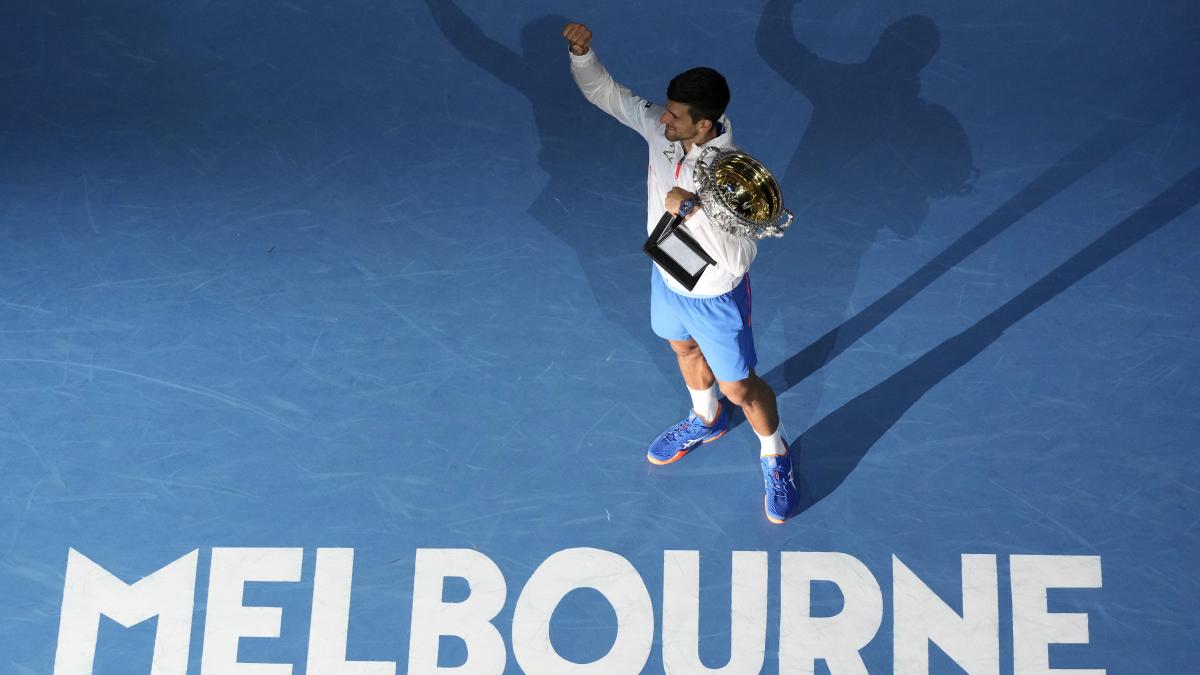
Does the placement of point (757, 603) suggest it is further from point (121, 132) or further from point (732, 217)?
point (121, 132)

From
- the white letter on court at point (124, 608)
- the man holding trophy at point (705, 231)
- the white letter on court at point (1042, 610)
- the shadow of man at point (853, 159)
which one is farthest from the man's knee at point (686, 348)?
the white letter on court at point (124, 608)

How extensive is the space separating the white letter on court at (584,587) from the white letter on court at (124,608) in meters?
1.34

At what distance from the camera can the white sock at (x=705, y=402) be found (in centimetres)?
499

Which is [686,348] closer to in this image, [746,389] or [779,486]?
[746,389]

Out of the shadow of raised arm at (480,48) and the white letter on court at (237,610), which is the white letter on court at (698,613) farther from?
the shadow of raised arm at (480,48)

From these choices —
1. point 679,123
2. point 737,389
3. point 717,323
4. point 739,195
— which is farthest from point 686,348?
point 679,123

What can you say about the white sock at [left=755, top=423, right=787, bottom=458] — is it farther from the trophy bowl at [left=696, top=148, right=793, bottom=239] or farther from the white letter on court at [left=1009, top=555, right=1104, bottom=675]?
the trophy bowl at [left=696, top=148, right=793, bottom=239]

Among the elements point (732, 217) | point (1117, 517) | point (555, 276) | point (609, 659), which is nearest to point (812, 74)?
point (555, 276)

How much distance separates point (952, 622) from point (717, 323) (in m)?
1.62

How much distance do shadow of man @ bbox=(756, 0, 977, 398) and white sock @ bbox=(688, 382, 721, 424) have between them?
51 cm

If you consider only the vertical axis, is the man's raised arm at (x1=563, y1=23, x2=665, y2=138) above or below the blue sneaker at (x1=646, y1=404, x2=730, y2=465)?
above

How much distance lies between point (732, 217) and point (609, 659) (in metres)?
1.94

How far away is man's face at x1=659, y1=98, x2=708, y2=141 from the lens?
404 centimetres

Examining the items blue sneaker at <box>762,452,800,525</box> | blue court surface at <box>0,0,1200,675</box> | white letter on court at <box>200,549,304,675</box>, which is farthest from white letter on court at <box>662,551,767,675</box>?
white letter on court at <box>200,549,304,675</box>
